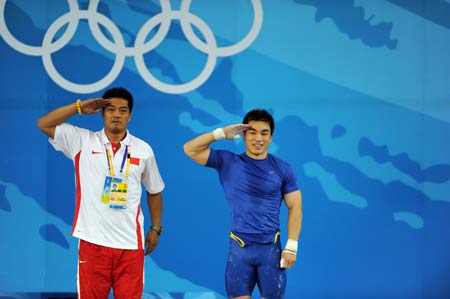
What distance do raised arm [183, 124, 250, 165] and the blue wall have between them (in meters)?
1.60

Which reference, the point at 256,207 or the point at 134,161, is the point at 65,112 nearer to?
the point at 134,161

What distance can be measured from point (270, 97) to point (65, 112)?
7.39 ft

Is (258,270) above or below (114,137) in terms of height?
below

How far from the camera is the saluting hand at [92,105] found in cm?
388

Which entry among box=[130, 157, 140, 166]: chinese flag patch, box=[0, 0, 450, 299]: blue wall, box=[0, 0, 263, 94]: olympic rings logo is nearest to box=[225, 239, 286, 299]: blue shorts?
box=[130, 157, 140, 166]: chinese flag patch

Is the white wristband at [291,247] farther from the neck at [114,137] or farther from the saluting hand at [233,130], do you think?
the neck at [114,137]

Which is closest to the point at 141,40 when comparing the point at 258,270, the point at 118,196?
the point at 118,196

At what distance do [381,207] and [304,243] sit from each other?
2.51 ft

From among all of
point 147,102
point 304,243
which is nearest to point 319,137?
point 304,243

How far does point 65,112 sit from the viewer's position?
388 centimetres

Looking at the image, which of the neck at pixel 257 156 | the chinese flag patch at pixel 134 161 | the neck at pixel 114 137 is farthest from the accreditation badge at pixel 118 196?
the neck at pixel 257 156

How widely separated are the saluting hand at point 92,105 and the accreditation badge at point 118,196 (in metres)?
0.49

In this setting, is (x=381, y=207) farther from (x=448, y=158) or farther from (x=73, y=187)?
(x=73, y=187)

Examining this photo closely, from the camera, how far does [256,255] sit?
3926 millimetres
